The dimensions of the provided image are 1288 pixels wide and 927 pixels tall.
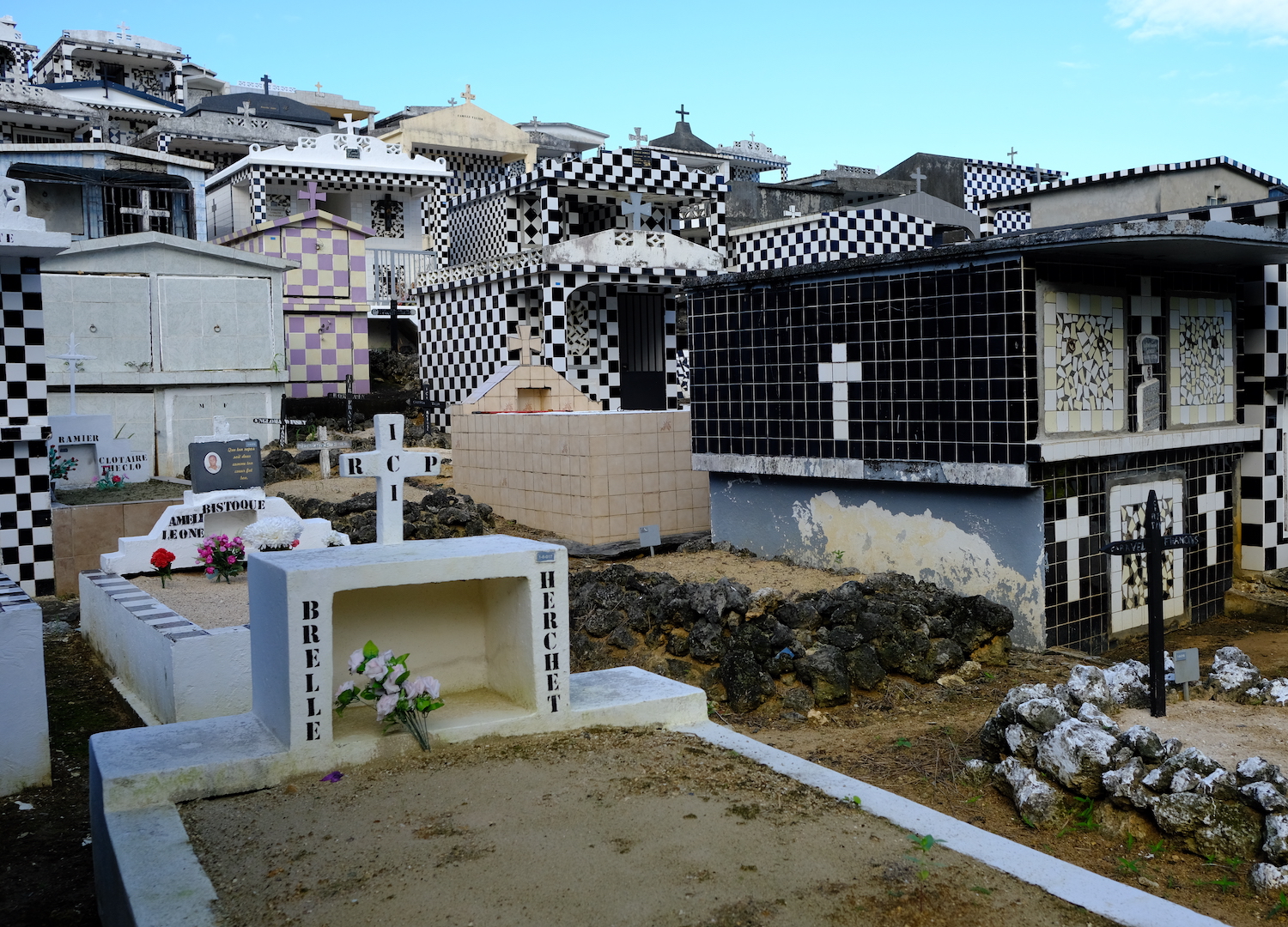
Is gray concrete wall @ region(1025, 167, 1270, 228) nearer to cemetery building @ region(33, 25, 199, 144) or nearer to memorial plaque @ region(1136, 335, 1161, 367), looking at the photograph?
memorial plaque @ region(1136, 335, 1161, 367)

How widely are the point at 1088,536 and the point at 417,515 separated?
7.56 meters

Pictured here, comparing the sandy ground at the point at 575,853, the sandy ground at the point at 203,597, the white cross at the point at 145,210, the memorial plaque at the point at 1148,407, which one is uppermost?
the white cross at the point at 145,210

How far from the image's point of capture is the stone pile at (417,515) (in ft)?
41.5

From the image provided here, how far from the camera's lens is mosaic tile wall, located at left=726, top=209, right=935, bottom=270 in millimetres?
22609

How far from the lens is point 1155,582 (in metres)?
6.99

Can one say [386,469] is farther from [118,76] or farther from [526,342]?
[118,76]

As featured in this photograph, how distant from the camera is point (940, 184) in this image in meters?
35.4

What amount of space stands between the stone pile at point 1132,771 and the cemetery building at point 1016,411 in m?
2.82

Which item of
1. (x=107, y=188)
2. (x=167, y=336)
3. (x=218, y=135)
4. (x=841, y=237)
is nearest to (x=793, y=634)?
(x=167, y=336)

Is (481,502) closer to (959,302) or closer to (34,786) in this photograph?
(959,302)

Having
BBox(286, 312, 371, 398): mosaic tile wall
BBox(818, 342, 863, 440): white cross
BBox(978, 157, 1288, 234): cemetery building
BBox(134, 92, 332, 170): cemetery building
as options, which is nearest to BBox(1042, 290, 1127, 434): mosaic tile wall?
BBox(818, 342, 863, 440): white cross

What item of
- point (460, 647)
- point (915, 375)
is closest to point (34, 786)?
point (460, 647)

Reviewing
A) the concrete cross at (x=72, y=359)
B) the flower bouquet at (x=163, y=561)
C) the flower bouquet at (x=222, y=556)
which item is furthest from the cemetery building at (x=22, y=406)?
the concrete cross at (x=72, y=359)

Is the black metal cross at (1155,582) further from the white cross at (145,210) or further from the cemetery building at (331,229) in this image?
the white cross at (145,210)
